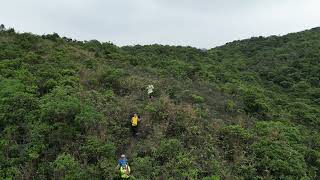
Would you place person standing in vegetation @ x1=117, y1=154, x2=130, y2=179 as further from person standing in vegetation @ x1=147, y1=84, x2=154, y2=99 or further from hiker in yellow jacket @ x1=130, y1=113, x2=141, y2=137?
person standing in vegetation @ x1=147, y1=84, x2=154, y2=99

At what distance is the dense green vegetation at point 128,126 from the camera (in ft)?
43.7

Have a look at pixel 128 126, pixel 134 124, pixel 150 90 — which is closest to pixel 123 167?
pixel 134 124

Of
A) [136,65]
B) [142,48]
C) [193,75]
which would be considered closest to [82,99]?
[136,65]

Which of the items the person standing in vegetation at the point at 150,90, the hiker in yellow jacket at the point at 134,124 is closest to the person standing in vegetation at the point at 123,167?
the hiker in yellow jacket at the point at 134,124

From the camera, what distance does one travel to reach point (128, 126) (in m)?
15.5

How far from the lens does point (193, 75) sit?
27.1 meters

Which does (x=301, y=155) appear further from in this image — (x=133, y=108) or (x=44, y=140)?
(x=44, y=140)

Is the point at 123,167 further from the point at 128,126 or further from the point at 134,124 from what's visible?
the point at 128,126

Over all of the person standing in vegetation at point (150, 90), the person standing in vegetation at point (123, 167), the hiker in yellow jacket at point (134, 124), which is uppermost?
the person standing in vegetation at point (150, 90)

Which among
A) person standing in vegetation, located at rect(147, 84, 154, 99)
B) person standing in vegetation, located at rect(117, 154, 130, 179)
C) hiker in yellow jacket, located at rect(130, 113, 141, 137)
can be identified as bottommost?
person standing in vegetation, located at rect(117, 154, 130, 179)

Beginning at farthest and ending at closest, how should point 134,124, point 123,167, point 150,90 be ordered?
point 150,90 → point 134,124 → point 123,167

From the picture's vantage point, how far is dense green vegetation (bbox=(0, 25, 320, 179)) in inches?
525

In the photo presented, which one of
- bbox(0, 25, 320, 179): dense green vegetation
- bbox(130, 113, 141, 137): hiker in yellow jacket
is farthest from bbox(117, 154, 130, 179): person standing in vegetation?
bbox(130, 113, 141, 137): hiker in yellow jacket

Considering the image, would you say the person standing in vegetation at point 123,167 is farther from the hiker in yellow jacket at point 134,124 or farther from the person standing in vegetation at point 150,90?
the person standing in vegetation at point 150,90
